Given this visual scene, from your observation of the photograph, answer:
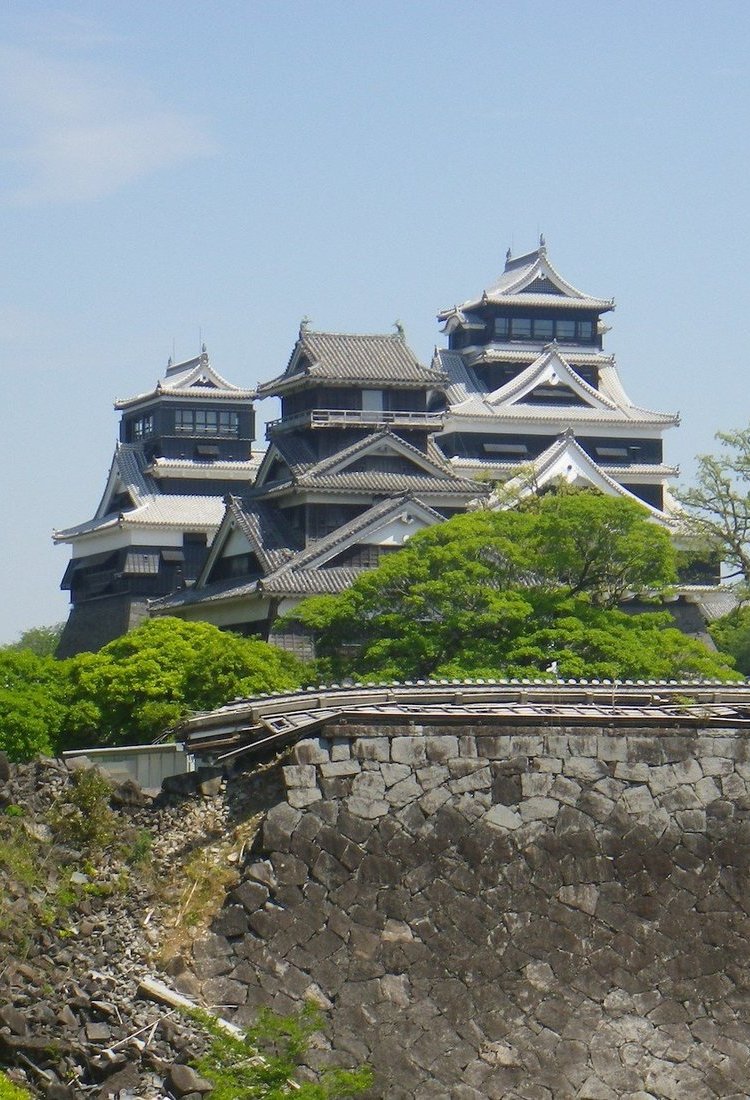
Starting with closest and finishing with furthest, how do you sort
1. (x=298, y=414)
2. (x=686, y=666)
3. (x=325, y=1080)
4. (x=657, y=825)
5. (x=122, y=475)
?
(x=325, y=1080) → (x=657, y=825) → (x=686, y=666) → (x=298, y=414) → (x=122, y=475)

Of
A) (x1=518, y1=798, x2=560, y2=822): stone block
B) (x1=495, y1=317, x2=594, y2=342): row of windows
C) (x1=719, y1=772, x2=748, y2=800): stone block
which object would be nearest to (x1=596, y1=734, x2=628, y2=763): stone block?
(x1=518, y1=798, x2=560, y2=822): stone block

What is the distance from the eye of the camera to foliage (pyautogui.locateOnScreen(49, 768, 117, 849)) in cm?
1641

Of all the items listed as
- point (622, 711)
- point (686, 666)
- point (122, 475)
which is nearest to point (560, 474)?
point (122, 475)

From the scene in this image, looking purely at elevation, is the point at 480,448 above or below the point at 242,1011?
above

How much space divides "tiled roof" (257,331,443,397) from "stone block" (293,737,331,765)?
35.6 m

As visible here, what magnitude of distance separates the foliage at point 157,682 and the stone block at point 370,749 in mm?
Answer: 19542

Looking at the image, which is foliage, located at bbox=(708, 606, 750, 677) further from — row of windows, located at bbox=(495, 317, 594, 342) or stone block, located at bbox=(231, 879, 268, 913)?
stone block, located at bbox=(231, 879, 268, 913)

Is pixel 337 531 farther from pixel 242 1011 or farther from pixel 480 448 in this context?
pixel 242 1011

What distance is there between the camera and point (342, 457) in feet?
164

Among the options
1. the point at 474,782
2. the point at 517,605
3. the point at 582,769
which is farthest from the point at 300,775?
the point at 517,605

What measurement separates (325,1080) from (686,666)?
20756 mm

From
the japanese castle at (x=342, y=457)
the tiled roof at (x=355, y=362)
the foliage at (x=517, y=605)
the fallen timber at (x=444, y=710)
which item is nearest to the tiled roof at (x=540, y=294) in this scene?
the japanese castle at (x=342, y=457)

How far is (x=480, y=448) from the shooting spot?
62.1 metres

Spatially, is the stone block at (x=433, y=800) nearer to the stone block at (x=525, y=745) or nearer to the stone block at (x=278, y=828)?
the stone block at (x=525, y=745)
